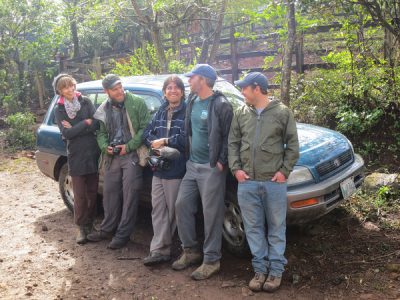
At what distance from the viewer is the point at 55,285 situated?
4328mm

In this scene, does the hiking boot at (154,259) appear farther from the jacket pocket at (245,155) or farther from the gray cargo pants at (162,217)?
the jacket pocket at (245,155)

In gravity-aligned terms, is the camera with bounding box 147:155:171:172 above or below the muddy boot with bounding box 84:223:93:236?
above

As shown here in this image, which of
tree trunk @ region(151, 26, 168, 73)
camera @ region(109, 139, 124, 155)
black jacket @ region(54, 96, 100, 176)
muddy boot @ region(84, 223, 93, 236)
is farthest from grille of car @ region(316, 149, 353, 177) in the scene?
tree trunk @ region(151, 26, 168, 73)

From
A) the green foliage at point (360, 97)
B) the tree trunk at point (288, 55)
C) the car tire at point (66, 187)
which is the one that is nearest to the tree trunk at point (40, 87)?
the car tire at point (66, 187)

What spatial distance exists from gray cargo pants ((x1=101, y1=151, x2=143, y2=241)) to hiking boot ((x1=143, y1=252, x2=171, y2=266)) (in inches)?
24.2

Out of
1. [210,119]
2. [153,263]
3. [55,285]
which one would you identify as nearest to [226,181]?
[210,119]

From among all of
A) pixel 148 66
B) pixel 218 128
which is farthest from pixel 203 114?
pixel 148 66

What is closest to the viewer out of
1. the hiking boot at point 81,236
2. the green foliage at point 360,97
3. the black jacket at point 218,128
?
the black jacket at point 218,128

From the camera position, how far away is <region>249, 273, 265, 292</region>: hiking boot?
376 centimetres

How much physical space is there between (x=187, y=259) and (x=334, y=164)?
184 centimetres

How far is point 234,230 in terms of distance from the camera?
14.6 ft

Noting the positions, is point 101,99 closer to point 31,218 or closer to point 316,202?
point 31,218

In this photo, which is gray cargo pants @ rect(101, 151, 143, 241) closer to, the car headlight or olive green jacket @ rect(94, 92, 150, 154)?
olive green jacket @ rect(94, 92, 150, 154)

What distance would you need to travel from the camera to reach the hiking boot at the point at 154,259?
4.46m
